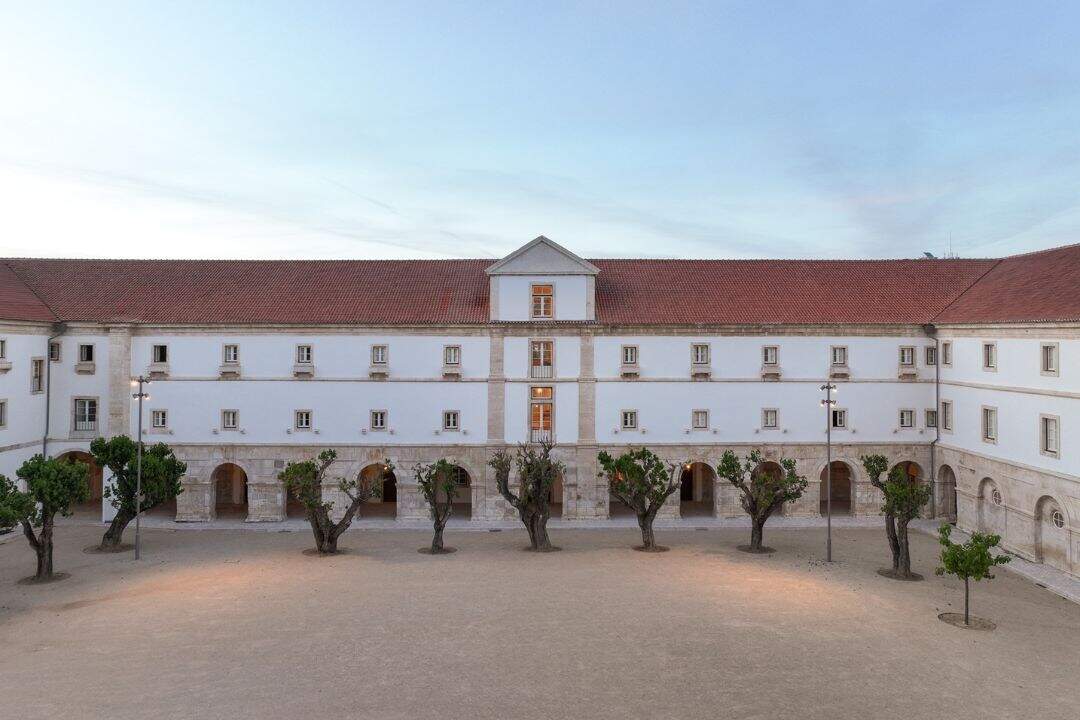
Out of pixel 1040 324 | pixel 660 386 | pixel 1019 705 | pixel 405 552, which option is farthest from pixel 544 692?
pixel 1040 324

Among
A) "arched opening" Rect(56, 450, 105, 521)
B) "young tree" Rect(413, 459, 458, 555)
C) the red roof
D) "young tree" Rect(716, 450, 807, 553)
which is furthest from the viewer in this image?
"arched opening" Rect(56, 450, 105, 521)

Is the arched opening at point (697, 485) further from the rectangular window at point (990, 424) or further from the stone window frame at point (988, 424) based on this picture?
the rectangular window at point (990, 424)

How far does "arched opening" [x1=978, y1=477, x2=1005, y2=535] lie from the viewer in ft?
113

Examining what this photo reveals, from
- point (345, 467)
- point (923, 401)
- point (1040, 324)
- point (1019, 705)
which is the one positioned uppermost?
point (1040, 324)

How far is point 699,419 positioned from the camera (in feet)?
131

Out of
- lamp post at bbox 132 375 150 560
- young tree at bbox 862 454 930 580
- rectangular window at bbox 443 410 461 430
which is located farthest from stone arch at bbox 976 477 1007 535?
lamp post at bbox 132 375 150 560

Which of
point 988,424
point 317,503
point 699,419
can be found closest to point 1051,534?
point 988,424

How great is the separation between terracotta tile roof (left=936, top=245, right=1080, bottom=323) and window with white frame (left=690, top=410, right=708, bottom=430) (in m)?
14.9

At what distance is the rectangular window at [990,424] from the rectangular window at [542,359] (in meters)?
23.3

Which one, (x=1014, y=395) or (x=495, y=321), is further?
(x=495, y=321)

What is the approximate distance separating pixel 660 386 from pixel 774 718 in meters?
24.9

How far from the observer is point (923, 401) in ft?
132

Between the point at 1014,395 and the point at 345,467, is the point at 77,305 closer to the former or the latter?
the point at 345,467

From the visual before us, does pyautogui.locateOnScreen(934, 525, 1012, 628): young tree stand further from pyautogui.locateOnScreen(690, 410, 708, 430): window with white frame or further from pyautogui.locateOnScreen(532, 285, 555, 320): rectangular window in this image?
pyautogui.locateOnScreen(532, 285, 555, 320): rectangular window
